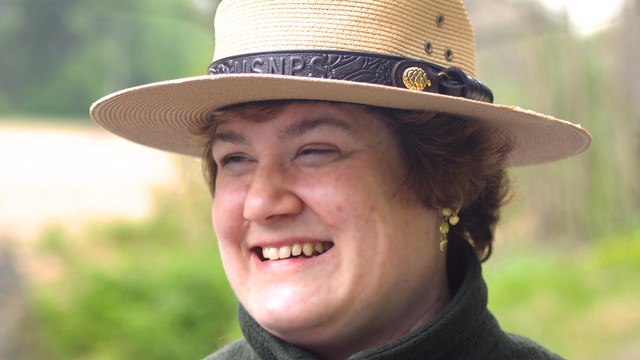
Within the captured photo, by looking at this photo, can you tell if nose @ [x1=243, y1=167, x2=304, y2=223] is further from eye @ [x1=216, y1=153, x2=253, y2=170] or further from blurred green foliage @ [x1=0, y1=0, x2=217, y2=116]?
blurred green foliage @ [x1=0, y1=0, x2=217, y2=116]

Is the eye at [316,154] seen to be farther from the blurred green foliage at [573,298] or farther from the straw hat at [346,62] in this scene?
the blurred green foliage at [573,298]

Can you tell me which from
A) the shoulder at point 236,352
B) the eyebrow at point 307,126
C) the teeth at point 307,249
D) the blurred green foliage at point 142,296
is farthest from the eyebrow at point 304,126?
the blurred green foliage at point 142,296

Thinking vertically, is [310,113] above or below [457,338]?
above

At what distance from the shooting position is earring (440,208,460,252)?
189 cm

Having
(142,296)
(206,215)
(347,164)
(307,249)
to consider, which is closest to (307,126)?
(347,164)

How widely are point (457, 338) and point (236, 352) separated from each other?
0.60 meters

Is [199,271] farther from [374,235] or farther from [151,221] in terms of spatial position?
[374,235]

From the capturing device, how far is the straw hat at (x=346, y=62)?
1652mm

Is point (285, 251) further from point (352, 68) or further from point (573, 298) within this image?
point (573, 298)

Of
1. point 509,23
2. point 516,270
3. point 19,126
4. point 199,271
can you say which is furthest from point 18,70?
point 516,270

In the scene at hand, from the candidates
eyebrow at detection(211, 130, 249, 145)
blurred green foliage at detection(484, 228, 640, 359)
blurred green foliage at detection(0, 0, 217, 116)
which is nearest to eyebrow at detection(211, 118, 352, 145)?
eyebrow at detection(211, 130, 249, 145)

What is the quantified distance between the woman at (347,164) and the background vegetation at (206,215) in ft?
12.5

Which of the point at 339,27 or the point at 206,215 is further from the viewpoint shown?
Result: the point at 206,215

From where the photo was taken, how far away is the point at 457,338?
68.9 inches
